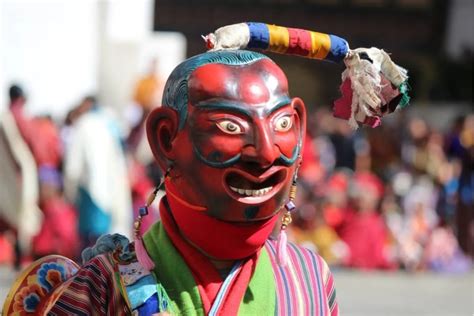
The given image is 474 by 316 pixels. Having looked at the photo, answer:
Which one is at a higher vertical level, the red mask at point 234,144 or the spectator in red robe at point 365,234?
the red mask at point 234,144

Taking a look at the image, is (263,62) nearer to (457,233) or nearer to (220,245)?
(220,245)

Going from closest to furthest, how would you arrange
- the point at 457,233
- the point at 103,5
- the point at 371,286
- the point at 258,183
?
the point at 258,183 < the point at 371,286 < the point at 457,233 < the point at 103,5

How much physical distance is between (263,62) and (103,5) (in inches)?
461

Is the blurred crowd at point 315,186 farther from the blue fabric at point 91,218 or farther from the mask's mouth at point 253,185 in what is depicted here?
the mask's mouth at point 253,185

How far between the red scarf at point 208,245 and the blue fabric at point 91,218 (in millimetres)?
6307

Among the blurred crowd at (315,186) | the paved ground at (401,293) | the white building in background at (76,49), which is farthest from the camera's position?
the white building in background at (76,49)

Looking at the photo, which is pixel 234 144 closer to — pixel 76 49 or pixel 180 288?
pixel 180 288

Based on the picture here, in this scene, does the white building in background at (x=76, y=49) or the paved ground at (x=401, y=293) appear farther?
the white building in background at (x=76, y=49)

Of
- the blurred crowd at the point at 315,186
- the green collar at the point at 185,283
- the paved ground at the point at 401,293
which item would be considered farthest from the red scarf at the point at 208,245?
the paved ground at the point at 401,293

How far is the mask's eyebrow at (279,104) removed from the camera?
124 inches

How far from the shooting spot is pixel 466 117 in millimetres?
14227

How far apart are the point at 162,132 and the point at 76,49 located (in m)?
11.6

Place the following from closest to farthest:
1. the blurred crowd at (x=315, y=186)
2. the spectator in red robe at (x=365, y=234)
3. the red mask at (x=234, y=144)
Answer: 1. the red mask at (x=234, y=144)
2. the blurred crowd at (x=315, y=186)
3. the spectator in red robe at (x=365, y=234)

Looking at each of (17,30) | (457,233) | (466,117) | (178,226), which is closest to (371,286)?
(457,233)
